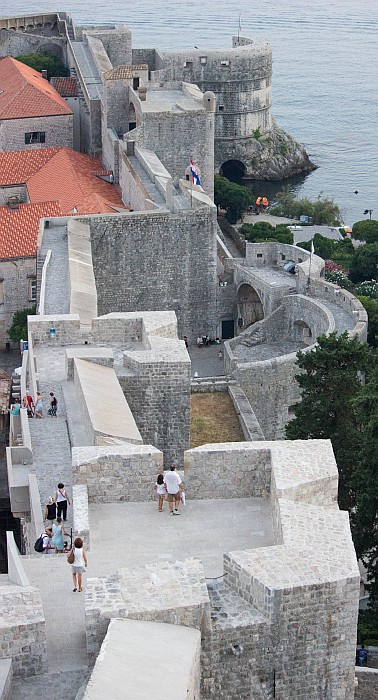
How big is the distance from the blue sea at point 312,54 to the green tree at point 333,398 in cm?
5061

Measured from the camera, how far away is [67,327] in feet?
98.7

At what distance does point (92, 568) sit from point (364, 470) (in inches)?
462

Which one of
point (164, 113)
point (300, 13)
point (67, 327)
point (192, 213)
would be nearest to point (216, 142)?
point (164, 113)

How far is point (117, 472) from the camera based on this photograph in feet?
64.3

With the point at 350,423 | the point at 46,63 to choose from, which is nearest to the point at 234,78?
the point at 46,63

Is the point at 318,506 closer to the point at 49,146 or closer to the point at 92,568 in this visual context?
the point at 92,568

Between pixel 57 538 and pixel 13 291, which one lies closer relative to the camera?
pixel 57 538

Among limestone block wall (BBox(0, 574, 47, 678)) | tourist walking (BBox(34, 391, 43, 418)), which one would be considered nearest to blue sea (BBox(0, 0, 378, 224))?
tourist walking (BBox(34, 391, 43, 418))

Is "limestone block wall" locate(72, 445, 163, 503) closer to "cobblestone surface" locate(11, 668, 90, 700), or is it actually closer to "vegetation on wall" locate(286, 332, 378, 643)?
"cobblestone surface" locate(11, 668, 90, 700)

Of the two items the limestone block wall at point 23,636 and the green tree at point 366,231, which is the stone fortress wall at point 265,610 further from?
the green tree at point 366,231

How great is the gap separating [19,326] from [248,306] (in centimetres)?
789

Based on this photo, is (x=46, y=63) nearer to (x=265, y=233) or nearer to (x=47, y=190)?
(x=265, y=233)

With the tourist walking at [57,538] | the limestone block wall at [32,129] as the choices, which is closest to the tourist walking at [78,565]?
the tourist walking at [57,538]

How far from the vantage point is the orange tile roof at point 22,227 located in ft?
158
